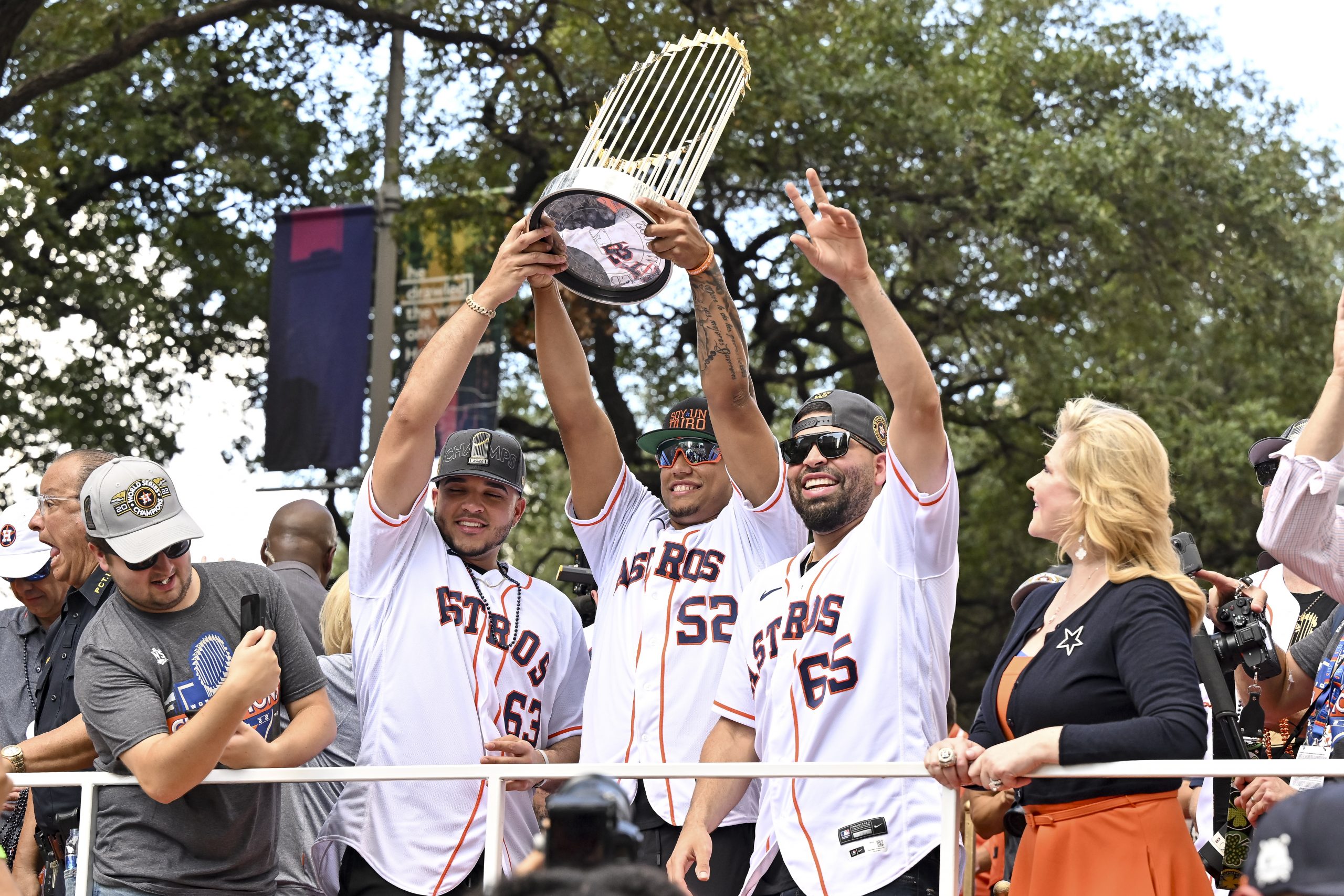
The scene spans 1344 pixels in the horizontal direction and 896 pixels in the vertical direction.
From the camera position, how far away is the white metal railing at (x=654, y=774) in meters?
2.98

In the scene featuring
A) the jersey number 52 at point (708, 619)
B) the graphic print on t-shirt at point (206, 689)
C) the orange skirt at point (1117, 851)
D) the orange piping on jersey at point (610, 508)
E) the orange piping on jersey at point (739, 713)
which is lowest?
the orange skirt at point (1117, 851)

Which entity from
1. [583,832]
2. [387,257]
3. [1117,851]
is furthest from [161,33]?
[583,832]

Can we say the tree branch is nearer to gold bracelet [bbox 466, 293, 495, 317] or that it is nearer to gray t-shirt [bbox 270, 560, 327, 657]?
gray t-shirt [bbox 270, 560, 327, 657]

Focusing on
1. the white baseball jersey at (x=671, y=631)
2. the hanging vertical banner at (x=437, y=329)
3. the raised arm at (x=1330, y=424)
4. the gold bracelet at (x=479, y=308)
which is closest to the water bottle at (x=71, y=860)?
the white baseball jersey at (x=671, y=631)

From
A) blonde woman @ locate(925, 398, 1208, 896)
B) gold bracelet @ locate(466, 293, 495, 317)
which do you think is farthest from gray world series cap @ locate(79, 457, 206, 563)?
blonde woman @ locate(925, 398, 1208, 896)

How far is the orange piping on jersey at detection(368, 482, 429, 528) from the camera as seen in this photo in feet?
14.3

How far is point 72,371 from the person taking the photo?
48.9ft

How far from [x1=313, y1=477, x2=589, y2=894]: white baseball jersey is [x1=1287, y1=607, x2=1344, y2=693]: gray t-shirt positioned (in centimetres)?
226

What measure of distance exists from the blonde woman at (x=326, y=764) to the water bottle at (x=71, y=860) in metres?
0.57

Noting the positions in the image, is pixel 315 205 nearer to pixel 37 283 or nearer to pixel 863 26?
pixel 37 283

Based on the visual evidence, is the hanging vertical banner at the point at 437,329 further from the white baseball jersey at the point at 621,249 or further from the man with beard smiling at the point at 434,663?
the white baseball jersey at the point at 621,249

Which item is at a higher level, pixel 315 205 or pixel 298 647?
pixel 315 205

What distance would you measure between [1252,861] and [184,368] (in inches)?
593

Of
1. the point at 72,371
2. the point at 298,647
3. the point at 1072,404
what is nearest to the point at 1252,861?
the point at 1072,404
